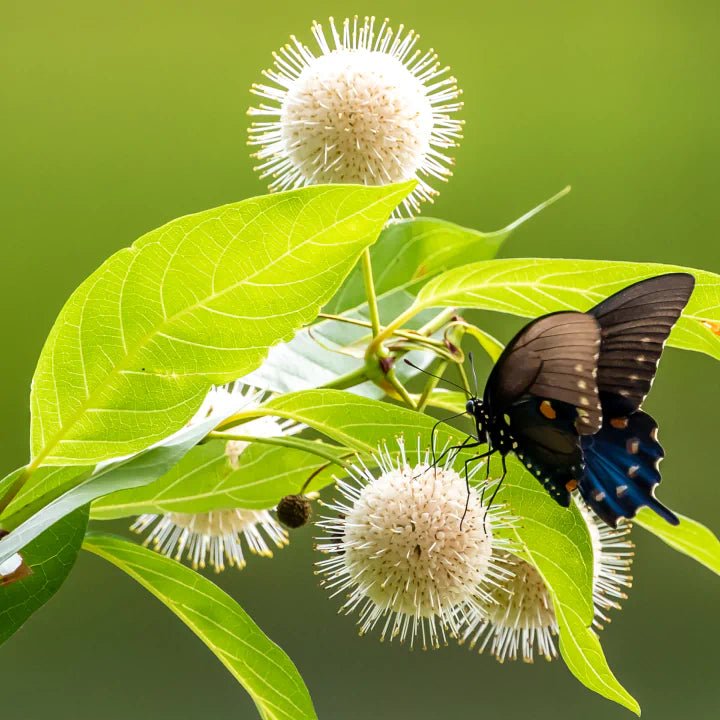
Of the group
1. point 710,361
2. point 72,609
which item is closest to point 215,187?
point 72,609

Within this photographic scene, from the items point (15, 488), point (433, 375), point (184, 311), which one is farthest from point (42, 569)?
point (433, 375)

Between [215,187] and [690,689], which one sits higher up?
[215,187]

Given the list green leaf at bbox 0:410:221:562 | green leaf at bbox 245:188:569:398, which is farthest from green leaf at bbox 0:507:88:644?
green leaf at bbox 245:188:569:398

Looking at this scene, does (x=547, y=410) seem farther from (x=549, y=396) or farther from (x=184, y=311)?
(x=184, y=311)

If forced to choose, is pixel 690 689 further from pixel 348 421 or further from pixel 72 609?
pixel 348 421

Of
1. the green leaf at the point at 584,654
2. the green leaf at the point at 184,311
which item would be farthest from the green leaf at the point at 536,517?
the green leaf at the point at 184,311

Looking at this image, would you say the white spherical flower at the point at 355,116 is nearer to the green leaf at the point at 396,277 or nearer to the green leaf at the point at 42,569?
the green leaf at the point at 396,277
